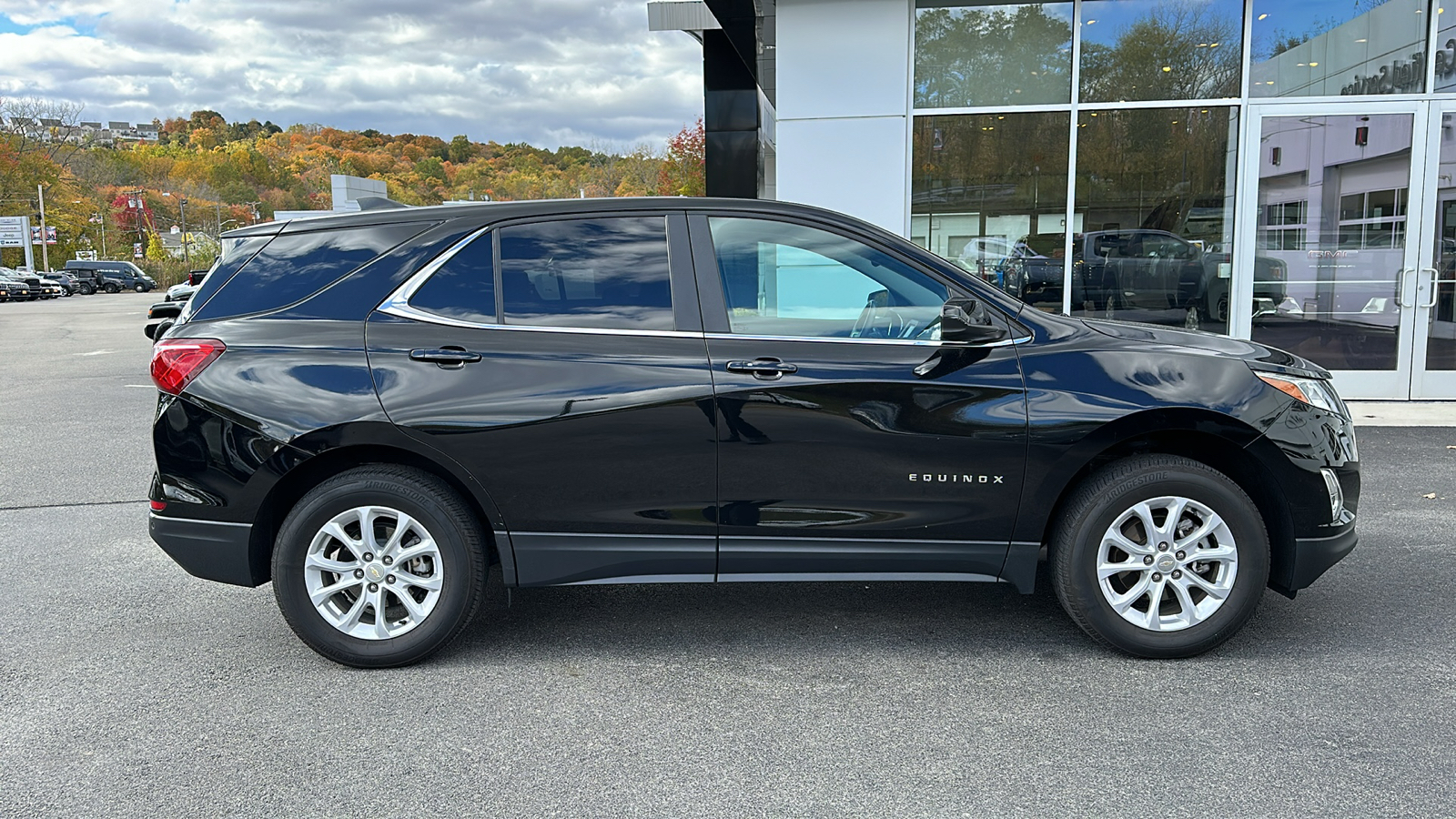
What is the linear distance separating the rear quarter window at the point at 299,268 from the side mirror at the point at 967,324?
1977mm

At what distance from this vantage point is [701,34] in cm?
1845

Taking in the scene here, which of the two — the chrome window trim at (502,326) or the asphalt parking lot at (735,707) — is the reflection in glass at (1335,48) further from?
the chrome window trim at (502,326)

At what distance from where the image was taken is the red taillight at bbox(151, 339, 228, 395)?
12.6 ft

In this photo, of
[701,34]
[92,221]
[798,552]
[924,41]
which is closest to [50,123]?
[92,221]

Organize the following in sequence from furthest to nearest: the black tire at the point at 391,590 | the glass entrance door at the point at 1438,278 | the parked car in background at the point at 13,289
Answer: the parked car in background at the point at 13,289
the glass entrance door at the point at 1438,278
the black tire at the point at 391,590

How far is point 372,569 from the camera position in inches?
150

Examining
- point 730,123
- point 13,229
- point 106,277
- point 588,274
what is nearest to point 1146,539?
point 588,274

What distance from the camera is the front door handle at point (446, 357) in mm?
3785

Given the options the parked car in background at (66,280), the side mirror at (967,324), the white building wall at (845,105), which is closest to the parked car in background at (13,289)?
the parked car in background at (66,280)

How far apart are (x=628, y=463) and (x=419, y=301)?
1.00 meters

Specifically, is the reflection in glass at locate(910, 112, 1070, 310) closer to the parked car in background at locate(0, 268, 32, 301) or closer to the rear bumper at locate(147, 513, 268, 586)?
the rear bumper at locate(147, 513, 268, 586)

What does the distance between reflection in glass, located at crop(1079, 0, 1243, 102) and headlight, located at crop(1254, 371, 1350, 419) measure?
257 inches

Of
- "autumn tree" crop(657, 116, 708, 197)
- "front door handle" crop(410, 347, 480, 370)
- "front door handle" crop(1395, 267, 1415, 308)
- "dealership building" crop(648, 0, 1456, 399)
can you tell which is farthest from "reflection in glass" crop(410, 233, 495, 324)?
"autumn tree" crop(657, 116, 708, 197)

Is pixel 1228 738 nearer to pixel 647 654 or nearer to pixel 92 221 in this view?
pixel 647 654
